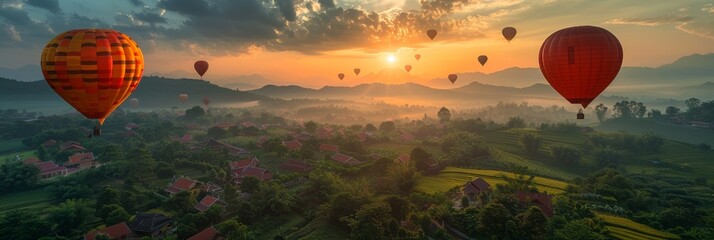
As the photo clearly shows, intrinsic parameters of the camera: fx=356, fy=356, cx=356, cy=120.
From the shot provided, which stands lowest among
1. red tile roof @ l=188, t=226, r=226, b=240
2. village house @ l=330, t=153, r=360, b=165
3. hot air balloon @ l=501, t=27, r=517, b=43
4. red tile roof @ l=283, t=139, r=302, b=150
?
red tile roof @ l=188, t=226, r=226, b=240

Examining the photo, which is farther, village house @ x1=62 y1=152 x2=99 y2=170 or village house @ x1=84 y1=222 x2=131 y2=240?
village house @ x1=62 y1=152 x2=99 y2=170

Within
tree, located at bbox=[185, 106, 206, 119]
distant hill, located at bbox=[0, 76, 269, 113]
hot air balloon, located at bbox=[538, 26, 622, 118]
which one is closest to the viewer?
hot air balloon, located at bbox=[538, 26, 622, 118]

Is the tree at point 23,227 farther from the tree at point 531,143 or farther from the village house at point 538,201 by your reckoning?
the tree at point 531,143

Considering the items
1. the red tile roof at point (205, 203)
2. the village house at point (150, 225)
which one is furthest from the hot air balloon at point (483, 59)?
the village house at point (150, 225)

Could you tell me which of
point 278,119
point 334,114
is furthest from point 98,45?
point 334,114

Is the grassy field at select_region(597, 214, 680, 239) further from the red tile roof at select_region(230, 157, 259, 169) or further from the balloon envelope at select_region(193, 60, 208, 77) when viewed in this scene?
the balloon envelope at select_region(193, 60, 208, 77)

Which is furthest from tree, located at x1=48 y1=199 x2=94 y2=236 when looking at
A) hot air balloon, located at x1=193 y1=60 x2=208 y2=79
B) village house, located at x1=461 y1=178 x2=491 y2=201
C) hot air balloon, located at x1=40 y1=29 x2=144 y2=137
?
village house, located at x1=461 y1=178 x2=491 y2=201
